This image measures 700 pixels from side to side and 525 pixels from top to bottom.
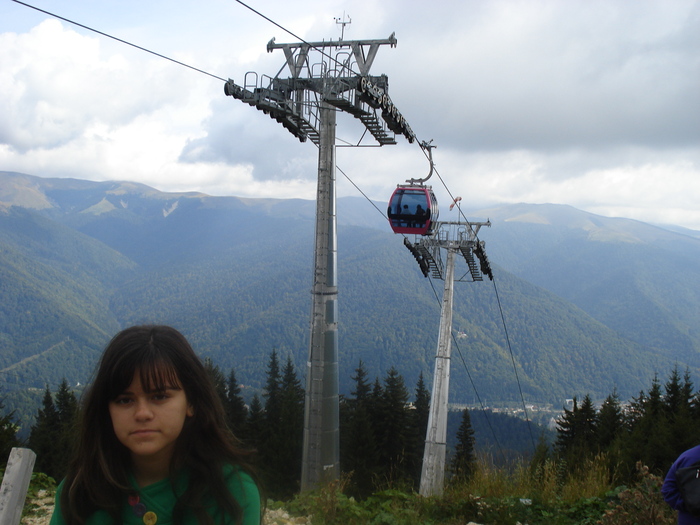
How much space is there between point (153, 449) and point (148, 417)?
0.10 metres

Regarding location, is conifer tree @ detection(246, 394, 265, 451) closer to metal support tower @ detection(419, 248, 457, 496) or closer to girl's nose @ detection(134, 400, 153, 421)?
metal support tower @ detection(419, 248, 457, 496)

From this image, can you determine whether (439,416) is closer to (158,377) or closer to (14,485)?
(14,485)

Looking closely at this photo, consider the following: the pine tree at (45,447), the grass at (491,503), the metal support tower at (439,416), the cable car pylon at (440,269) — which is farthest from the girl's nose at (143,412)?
the pine tree at (45,447)

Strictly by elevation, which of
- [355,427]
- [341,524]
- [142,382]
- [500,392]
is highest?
[142,382]

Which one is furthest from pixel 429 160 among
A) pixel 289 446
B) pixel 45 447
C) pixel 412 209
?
pixel 45 447

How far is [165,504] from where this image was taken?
184 cm

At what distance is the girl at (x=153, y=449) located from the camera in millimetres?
1818

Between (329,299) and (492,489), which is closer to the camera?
(492,489)

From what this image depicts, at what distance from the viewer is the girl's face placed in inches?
70.9

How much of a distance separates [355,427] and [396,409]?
10.9ft

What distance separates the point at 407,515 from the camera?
614 centimetres

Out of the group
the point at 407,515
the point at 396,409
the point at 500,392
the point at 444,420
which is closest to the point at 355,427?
the point at 396,409

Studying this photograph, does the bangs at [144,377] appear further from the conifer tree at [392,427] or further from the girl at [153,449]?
the conifer tree at [392,427]

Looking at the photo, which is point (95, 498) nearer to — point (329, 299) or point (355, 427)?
point (329, 299)
